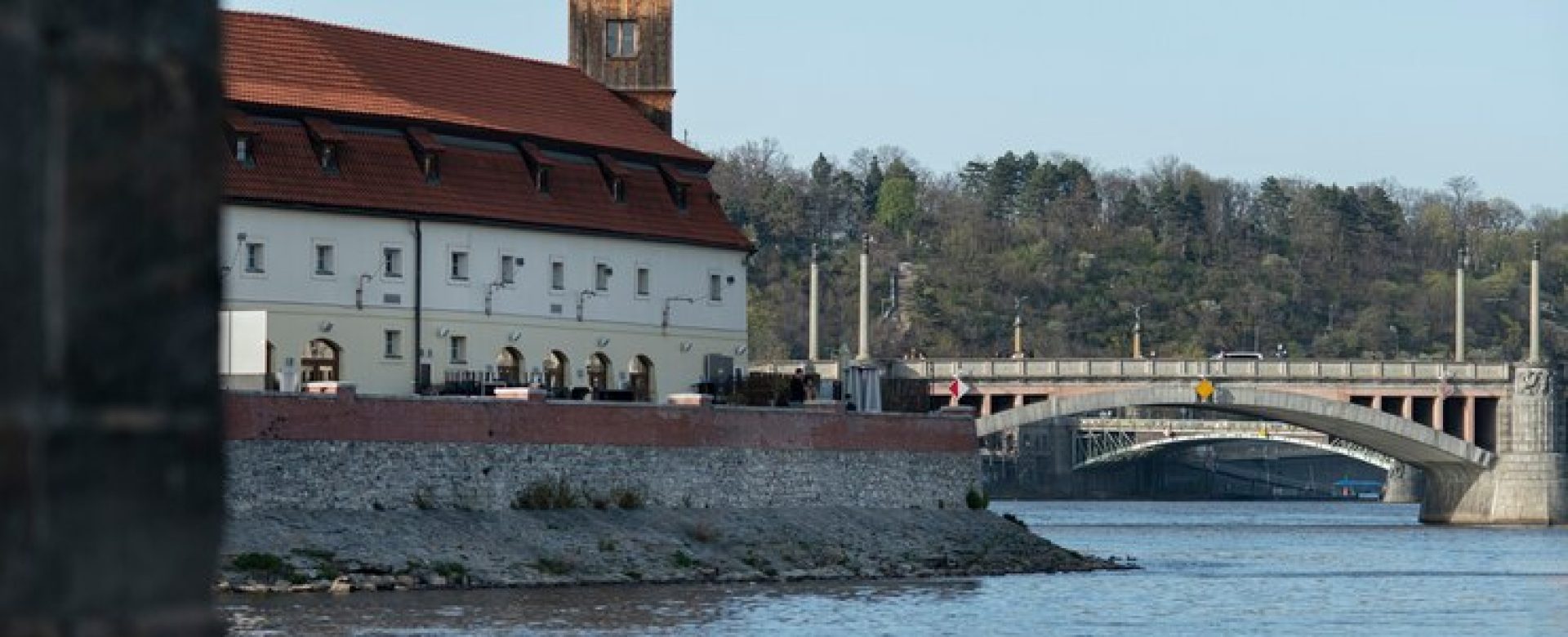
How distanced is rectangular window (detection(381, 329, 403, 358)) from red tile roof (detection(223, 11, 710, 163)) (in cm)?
467

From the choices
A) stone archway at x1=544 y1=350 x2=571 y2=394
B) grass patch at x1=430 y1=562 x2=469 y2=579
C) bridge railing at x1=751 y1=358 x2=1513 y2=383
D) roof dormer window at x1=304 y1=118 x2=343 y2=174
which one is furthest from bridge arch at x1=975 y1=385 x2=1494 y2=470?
grass patch at x1=430 y1=562 x2=469 y2=579

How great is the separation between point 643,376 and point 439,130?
8.61 m

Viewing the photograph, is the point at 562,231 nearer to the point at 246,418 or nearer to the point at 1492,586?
the point at 246,418

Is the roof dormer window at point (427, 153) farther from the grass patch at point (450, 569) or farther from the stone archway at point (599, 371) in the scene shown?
the grass patch at point (450, 569)

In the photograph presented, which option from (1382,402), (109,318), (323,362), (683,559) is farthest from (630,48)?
(109,318)

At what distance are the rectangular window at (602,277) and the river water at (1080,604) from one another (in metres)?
12.8

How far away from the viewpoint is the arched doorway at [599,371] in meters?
70.9

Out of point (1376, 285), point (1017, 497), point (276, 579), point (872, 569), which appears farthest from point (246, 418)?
point (1376, 285)

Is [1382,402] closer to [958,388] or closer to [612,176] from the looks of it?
[958,388]

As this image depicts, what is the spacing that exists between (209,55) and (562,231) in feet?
211

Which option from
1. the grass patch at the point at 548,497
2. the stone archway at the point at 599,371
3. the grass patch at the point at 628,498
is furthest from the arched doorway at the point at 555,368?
the grass patch at the point at 548,497

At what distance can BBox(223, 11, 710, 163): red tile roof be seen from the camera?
2562 inches

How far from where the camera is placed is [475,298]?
67.1 m

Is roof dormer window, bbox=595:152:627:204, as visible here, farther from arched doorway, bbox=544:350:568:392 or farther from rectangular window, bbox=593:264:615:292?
arched doorway, bbox=544:350:568:392
